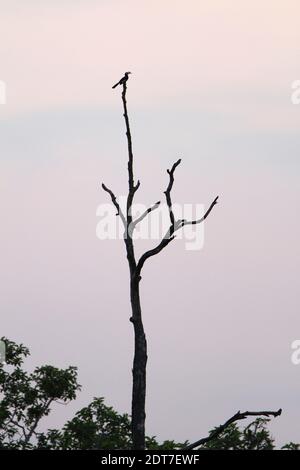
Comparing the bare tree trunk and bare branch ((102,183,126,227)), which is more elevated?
bare branch ((102,183,126,227))

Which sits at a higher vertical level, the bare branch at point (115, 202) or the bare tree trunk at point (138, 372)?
the bare branch at point (115, 202)

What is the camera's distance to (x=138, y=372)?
1572 centimetres

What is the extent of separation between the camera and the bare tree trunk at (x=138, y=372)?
15.5 m

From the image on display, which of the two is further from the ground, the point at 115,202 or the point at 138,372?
the point at 115,202

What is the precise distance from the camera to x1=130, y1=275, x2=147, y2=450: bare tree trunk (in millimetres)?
15539

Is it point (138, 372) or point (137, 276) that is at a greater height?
point (137, 276)

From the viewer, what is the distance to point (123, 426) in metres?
36.6
